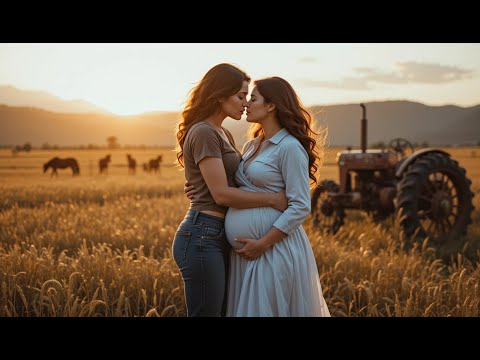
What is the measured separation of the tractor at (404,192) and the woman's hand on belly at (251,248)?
4.55m

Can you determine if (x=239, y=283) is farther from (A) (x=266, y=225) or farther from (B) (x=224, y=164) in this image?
(B) (x=224, y=164)

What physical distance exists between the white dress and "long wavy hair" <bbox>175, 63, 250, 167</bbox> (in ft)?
1.28

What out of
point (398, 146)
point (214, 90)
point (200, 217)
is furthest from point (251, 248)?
point (398, 146)

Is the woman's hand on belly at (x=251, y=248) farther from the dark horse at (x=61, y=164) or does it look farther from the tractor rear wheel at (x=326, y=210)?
the dark horse at (x=61, y=164)

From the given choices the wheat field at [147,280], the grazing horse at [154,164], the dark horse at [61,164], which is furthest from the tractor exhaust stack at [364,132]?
the grazing horse at [154,164]

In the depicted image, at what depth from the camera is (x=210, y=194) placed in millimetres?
3312

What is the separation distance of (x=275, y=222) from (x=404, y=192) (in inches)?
199

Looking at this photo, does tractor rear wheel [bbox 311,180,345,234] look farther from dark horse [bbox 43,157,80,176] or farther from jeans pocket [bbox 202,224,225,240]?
dark horse [bbox 43,157,80,176]

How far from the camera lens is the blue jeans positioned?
3242 mm

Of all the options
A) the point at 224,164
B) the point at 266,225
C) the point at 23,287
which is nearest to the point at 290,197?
the point at 266,225

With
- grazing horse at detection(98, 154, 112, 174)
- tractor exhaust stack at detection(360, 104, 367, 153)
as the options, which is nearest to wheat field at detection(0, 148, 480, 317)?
tractor exhaust stack at detection(360, 104, 367, 153)

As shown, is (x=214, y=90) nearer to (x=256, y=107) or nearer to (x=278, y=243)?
(x=256, y=107)

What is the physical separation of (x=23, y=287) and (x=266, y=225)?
256 cm

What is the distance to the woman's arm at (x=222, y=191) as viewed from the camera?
315 cm
